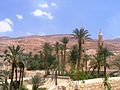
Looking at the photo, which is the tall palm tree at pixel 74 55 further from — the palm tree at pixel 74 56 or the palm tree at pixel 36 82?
the palm tree at pixel 36 82

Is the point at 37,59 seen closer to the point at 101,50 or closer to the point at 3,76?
the point at 101,50

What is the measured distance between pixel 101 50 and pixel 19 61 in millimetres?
17029

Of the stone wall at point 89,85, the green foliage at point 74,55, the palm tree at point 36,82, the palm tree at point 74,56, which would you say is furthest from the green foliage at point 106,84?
the green foliage at point 74,55

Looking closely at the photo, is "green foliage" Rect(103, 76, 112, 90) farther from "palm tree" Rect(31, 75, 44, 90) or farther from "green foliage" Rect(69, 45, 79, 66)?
"green foliage" Rect(69, 45, 79, 66)

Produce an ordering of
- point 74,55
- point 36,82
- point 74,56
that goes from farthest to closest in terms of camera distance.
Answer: point 74,56 < point 74,55 < point 36,82

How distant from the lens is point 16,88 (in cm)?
4959

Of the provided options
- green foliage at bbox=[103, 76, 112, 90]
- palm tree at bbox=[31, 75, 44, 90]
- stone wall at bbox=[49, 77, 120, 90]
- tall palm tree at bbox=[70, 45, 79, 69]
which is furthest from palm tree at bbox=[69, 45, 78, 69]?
green foliage at bbox=[103, 76, 112, 90]

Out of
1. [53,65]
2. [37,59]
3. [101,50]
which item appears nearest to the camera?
[101,50]

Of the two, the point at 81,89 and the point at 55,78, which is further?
the point at 55,78

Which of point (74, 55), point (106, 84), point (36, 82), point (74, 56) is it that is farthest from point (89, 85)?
point (74, 56)

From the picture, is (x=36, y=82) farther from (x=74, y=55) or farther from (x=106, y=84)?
(x=106, y=84)

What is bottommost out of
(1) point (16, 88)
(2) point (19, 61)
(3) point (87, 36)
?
(1) point (16, 88)

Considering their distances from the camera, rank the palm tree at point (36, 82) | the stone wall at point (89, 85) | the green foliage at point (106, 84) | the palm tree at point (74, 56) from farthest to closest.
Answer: the palm tree at point (74, 56) → the palm tree at point (36, 82) → the green foliage at point (106, 84) → the stone wall at point (89, 85)

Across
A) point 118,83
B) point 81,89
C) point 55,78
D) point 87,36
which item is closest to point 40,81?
point 55,78
